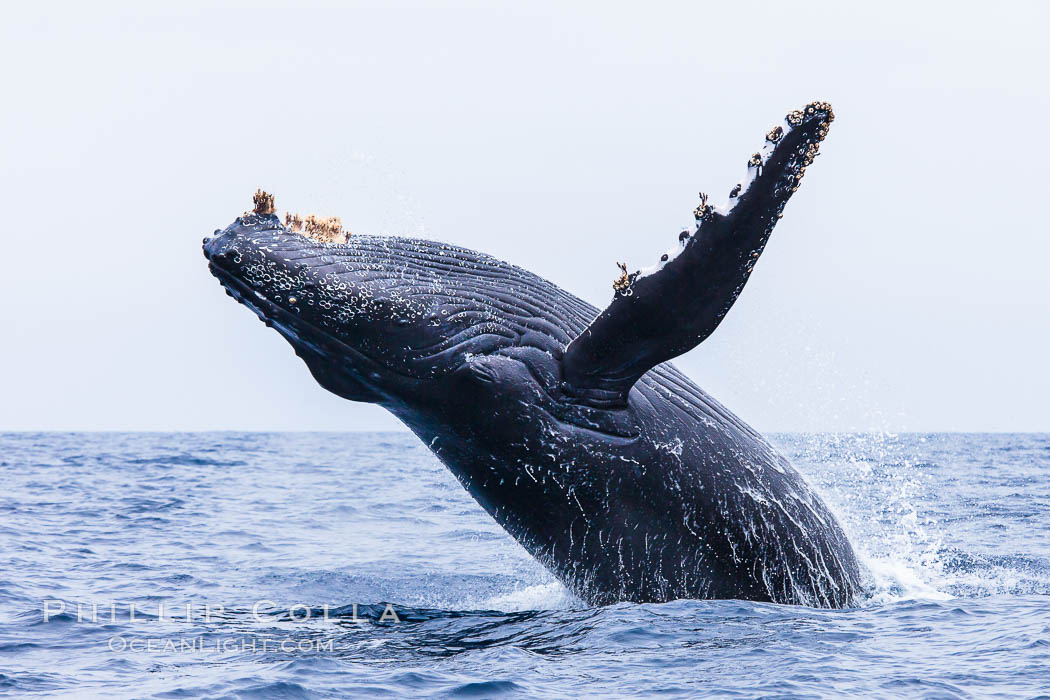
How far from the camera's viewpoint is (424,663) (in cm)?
788

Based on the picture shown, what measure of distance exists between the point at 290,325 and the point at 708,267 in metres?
3.00

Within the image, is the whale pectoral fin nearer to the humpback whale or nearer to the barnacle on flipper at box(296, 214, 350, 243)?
the humpback whale

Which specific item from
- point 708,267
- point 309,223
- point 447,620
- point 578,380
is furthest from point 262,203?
point 447,620

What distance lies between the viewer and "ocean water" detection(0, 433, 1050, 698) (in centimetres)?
738

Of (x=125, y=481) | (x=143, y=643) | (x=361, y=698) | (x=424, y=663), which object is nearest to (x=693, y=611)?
(x=424, y=663)

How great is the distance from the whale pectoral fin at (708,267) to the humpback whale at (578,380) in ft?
0.04

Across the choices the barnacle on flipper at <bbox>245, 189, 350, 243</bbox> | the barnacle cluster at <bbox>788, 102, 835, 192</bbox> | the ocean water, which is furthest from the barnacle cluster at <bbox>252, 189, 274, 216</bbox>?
the barnacle cluster at <bbox>788, 102, 835, 192</bbox>

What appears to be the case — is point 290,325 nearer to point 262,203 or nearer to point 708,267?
point 262,203

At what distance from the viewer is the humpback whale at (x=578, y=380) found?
7449 millimetres

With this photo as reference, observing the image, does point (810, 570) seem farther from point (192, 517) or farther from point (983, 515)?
point (192, 517)

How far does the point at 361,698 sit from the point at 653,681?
73.7 inches

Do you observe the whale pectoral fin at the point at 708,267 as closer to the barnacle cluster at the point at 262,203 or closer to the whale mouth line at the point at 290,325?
the whale mouth line at the point at 290,325

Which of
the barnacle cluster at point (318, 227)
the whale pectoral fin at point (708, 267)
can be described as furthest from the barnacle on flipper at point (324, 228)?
the whale pectoral fin at point (708, 267)

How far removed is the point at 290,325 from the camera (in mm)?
8070
